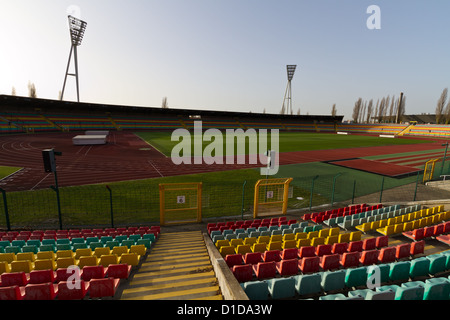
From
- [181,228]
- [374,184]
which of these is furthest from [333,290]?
[374,184]

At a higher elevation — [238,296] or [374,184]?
[238,296]

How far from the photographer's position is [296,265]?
565 centimetres

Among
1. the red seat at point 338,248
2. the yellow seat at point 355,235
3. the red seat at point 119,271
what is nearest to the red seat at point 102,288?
the red seat at point 119,271

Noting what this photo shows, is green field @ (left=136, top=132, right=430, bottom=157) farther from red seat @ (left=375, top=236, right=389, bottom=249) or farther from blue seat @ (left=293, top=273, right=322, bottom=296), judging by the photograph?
blue seat @ (left=293, top=273, right=322, bottom=296)

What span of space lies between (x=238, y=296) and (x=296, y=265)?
2.26 metres

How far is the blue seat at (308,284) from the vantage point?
183 inches

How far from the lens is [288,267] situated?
562 centimetres

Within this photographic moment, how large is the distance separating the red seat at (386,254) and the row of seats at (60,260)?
692cm

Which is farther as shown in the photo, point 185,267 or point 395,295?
point 185,267

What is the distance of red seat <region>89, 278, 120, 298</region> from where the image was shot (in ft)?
15.2

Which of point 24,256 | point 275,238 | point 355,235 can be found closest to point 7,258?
point 24,256

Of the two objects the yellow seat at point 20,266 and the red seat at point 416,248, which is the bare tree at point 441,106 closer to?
the red seat at point 416,248
